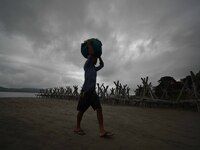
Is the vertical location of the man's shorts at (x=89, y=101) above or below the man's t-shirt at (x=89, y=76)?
below

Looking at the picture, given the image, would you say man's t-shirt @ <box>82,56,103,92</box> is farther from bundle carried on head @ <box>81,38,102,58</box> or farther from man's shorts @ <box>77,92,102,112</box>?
bundle carried on head @ <box>81,38,102,58</box>

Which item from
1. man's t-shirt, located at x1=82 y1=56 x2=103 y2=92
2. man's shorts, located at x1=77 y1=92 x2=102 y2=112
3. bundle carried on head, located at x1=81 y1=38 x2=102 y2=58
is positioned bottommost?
man's shorts, located at x1=77 y1=92 x2=102 y2=112

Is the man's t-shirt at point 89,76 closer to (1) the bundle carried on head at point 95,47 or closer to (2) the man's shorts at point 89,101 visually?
(2) the man's shorts at point 89,101

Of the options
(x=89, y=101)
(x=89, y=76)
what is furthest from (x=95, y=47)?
(x=89, y=101)

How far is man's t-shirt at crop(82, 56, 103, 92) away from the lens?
3.02 meters

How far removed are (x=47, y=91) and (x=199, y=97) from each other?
Result: 1454 inches

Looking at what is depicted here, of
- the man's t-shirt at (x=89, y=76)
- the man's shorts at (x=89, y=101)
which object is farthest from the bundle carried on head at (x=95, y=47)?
the man's shorts at (x=89, y=101)

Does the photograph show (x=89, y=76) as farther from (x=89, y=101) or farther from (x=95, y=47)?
(x=95, y=47)

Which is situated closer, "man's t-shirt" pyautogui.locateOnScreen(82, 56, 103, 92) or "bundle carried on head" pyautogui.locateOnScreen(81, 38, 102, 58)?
"man's t-shirt" pyautogui.locateOnScreen(82, 56, 103, 92)

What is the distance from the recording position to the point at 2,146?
1922mm

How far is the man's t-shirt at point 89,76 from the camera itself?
9.91 ft

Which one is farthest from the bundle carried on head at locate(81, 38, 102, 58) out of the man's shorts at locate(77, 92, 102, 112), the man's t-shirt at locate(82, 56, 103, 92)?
the man's shorts at locate(77, 92, 102, 112)

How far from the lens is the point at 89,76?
3.11 meters

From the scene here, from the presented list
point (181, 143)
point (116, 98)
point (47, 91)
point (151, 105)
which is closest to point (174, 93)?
point (151, 105)
